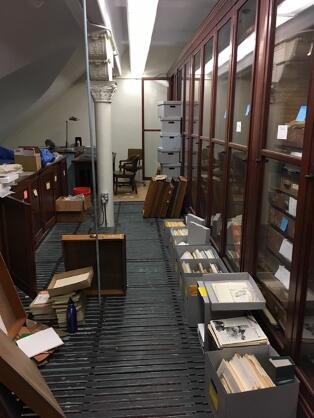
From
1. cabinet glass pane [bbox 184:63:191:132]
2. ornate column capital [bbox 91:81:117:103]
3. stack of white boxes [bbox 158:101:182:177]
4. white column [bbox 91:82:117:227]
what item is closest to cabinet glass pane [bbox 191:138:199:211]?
cabinet glass pane [bbox 184:63:191:132]

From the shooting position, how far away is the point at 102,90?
461 centimetres

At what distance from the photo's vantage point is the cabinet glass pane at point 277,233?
1.97 m

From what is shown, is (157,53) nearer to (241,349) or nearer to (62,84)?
(62,84)

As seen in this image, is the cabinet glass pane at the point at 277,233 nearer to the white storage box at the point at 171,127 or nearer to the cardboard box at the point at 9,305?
the cardboard box at the point at 9,305

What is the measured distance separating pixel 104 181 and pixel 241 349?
3471 mm

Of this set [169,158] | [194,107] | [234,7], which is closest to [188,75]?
[194,107]

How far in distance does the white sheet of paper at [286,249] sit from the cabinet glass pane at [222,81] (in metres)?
1.46

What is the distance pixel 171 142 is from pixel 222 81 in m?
2.63

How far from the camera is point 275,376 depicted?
5.54 ft

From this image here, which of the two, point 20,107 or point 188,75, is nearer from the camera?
point 188,75

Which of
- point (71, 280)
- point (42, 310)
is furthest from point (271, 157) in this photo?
point (42, 310)

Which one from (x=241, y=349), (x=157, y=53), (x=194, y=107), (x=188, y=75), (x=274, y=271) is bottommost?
(x=241, y=349)

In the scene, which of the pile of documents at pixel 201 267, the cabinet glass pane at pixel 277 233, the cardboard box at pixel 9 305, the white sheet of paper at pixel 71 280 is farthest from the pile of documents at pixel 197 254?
the cardboard box at pixel 9 305

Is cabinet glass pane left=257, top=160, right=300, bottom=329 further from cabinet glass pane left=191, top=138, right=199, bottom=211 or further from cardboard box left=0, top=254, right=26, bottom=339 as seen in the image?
cabinet glass pane left=191, top=138, right=199, bottom=211
